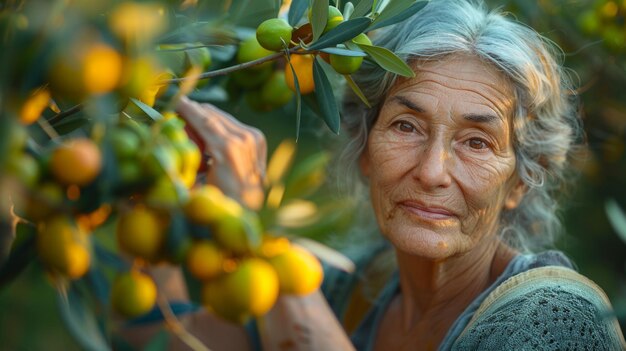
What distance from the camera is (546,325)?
1385 millimetres

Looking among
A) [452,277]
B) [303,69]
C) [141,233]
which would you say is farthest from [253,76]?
[141,233]

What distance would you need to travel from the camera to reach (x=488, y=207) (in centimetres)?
162

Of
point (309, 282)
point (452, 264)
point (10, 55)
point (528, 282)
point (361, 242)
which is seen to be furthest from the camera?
point (361, 242)

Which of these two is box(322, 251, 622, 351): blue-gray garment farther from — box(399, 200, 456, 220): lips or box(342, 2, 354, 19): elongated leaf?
box(342, 2, 354, 19): elongated leaf

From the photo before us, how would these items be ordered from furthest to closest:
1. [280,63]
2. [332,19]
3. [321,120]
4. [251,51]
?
[321,120] < [280,63] < [251,51] < [332,19]

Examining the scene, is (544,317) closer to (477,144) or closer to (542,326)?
(542,326)

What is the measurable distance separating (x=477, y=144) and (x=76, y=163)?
103cm

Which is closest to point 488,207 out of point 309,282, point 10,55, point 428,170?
point 428,170

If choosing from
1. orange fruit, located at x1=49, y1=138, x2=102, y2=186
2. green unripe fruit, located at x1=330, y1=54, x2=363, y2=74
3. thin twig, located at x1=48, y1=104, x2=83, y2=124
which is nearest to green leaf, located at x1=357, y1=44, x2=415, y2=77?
green unripe fruit, located at x1=330, y1=54, x2=363, y2=74

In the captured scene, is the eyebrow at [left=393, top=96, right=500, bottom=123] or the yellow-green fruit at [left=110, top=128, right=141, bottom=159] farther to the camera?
the eyebrow at [left=393, top=96, right=500, bottom=123]

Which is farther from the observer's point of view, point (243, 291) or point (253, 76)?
point (253, 76)

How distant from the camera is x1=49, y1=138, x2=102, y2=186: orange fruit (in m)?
0.71

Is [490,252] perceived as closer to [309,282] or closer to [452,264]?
[452,264]

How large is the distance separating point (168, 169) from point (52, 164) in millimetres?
104
